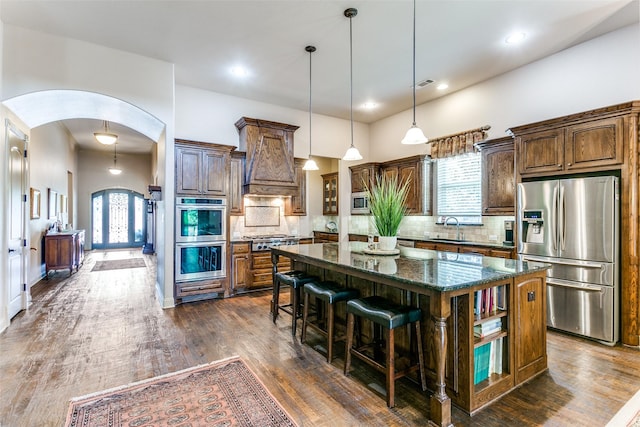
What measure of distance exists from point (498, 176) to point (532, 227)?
3.45 ft

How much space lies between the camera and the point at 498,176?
14.9 feet

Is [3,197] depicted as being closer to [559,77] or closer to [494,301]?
[494,301]

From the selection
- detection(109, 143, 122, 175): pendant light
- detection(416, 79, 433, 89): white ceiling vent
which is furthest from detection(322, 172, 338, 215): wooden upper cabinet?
detection(109, 143, 122, 175): pendant light

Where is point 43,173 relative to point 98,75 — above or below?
below

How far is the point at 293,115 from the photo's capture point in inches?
251

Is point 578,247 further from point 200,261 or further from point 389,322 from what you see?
point 200,261

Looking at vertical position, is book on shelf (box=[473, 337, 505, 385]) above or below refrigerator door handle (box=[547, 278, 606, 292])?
below

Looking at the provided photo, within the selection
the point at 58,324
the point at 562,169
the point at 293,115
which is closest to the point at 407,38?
the point at 562,169

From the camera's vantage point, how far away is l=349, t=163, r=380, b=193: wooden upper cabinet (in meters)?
6.45

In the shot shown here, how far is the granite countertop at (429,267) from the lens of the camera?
6.55 feet

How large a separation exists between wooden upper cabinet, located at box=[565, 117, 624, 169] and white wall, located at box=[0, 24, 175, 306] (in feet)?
17.1

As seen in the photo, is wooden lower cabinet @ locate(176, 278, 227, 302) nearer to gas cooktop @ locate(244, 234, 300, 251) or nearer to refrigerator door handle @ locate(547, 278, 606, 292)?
gas cooktop @ locate(244, 234, 300, 251)

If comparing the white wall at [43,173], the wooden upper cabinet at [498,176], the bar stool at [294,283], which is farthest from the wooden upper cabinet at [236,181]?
the wooden upper cabinet at [498,176]

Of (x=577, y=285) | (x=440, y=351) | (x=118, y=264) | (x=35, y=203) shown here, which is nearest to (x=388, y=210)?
(x=440, y=351)
